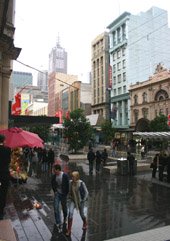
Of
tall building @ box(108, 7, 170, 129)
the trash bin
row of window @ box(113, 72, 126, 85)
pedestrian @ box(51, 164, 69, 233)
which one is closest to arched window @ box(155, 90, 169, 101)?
tall building @ box(108, 7, 170, 129)

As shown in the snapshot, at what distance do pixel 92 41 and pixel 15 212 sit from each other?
8422 cm

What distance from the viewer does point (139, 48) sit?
68438mm

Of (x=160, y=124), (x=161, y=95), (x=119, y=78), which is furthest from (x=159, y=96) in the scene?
(x=119, y=78)

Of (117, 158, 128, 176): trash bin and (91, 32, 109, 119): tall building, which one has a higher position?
(91, 32, 109, 119): tall building

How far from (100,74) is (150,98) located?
27.6m

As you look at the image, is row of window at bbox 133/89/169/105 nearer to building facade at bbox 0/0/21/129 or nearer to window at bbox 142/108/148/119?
window at bbox 142/108/148/119

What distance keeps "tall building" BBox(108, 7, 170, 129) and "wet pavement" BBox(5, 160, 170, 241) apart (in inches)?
2017

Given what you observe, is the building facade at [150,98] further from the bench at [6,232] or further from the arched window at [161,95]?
the bench at [6,232]

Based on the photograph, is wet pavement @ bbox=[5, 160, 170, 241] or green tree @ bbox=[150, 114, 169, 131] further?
green tree @ bbox=[150, 114, 169, 131]

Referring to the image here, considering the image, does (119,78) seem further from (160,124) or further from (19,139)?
Result: (19,139)

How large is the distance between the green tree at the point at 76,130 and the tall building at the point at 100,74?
4020 cm

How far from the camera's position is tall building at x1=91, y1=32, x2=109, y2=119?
81750 mm

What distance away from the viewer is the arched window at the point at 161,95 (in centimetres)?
5666

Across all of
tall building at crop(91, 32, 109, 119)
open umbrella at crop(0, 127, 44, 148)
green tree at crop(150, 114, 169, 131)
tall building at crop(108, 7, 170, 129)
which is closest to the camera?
open umbrella at crop(0, 127, 44, 148)
